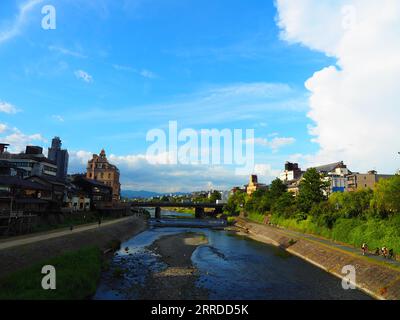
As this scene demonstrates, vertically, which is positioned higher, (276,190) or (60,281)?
(276,190)

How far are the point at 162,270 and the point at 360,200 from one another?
34942 millimetres

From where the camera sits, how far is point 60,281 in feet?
76.0

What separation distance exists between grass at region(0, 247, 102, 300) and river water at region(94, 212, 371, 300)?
1391 millimetres

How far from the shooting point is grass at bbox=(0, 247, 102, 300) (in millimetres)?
20203

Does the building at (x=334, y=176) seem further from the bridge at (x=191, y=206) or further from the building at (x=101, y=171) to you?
the building at (x=101, y=171)

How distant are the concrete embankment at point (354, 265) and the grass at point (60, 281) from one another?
24471 mm

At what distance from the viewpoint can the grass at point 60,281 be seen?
795 inches

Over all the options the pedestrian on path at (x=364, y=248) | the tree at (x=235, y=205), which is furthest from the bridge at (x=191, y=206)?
the pedestrian on path at (x=364, y=248)

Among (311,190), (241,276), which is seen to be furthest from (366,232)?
(311,190)

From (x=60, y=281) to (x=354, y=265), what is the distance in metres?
28.6

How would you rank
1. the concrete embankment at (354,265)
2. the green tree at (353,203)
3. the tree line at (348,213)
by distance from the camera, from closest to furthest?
the concrete embankment at (354,265), the tree line at (348,213), the green tree at (353,203)

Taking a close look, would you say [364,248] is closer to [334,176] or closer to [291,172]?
[334,176]

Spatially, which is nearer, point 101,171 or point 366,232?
point 366,232

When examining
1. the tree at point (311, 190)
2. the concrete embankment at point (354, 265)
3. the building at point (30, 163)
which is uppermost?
the building at point (30, 163)
